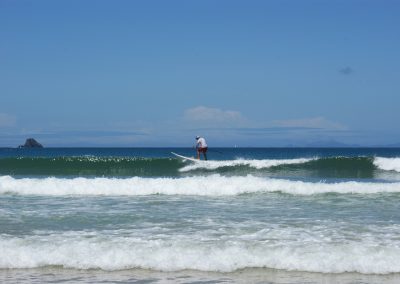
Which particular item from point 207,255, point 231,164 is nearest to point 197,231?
point 207,255

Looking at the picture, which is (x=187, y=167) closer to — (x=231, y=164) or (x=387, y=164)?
(x=231, y=164)

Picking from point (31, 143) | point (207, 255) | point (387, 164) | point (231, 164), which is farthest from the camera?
point (31, 143)

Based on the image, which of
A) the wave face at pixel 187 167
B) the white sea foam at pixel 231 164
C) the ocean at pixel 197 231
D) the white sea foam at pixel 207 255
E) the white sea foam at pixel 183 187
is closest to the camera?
the ocean at pixel 197 231

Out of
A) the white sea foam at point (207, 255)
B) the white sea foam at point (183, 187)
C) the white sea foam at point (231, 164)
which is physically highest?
the white sea foam at point (231, 164)

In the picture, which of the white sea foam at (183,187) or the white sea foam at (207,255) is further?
the white sea foam at (183,187)

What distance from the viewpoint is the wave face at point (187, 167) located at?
2925 cm

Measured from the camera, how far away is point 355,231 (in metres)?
9.34

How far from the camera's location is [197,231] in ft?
30.9

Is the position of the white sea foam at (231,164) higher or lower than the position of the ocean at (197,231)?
higher

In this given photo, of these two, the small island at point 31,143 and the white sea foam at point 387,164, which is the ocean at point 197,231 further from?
the small island at point 31,143

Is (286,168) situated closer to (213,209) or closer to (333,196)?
(333,196)

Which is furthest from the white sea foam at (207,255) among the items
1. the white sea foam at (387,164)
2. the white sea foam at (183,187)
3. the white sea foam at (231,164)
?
the white sea foam at (387,164)

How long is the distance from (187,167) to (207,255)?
24.0m

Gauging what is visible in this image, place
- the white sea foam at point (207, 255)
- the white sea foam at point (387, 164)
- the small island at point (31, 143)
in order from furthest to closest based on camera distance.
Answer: the small island at point (31, 143) < the white sea foam at point (387, 164) < the white sea foam at point (207, 255)
